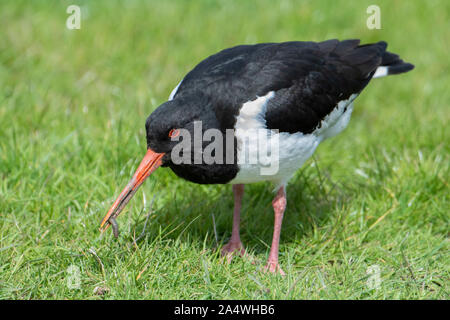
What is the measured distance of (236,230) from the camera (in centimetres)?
441

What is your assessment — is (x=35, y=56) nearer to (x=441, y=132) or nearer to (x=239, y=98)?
(x=239, y=98)

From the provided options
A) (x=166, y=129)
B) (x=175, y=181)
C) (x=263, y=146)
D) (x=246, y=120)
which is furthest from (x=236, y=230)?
(x=166, y=129)

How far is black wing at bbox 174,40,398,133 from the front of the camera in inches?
152

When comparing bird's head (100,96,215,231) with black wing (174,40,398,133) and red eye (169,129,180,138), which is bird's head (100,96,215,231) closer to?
red eye (169,129,180,138)

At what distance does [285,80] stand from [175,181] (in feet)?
4.66

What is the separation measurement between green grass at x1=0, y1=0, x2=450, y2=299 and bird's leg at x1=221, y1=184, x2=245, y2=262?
16 centimetres

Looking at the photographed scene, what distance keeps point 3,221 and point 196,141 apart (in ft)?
5.43

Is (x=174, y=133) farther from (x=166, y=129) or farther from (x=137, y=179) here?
(x=137, y=179)

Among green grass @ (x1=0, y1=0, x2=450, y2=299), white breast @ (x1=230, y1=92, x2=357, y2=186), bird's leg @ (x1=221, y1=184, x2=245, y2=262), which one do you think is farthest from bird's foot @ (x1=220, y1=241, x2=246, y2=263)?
white breast @ (x1=230, y1=92, x2=357, y2=186)

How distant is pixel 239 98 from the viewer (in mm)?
3832

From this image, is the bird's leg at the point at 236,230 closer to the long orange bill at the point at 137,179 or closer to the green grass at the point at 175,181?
the green grass at the point at 175,181

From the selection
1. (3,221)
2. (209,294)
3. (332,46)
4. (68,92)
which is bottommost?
(209,294)

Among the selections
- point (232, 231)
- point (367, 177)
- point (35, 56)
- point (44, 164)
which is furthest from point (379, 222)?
point (35, 56)

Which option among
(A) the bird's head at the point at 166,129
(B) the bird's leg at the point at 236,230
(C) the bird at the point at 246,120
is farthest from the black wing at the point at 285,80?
(B) the bird's leg at the point at 236,230
